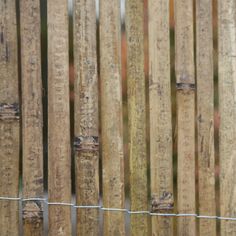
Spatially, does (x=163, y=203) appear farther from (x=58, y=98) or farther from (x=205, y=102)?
(x=58, y=98)

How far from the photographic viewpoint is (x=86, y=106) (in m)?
2.31

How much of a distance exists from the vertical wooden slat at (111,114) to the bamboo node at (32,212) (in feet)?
0.91

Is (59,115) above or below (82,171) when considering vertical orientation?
above

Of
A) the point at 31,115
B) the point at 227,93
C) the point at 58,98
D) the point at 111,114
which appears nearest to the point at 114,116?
the point at 111,114

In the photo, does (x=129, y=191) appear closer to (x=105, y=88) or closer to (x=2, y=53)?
(x=105, y=88)

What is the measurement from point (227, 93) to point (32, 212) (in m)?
0.96

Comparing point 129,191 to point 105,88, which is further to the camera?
point 129,191

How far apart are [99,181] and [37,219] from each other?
305 mm

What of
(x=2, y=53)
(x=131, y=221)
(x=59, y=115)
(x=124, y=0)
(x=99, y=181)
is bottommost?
(x=131, y=221)

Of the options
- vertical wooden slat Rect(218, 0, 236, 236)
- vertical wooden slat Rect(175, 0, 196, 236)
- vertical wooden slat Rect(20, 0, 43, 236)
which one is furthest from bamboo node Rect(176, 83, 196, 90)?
vertical wooden slat Rect(20, 0, 43, 236)

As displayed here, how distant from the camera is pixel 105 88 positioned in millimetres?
2309

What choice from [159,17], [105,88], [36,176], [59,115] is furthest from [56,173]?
[159,17]

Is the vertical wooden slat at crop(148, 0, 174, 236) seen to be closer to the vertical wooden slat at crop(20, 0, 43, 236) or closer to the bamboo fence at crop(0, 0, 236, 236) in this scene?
the bamboo fence at crop(0, 0, 236, 236)

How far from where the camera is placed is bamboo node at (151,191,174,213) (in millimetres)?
2314
